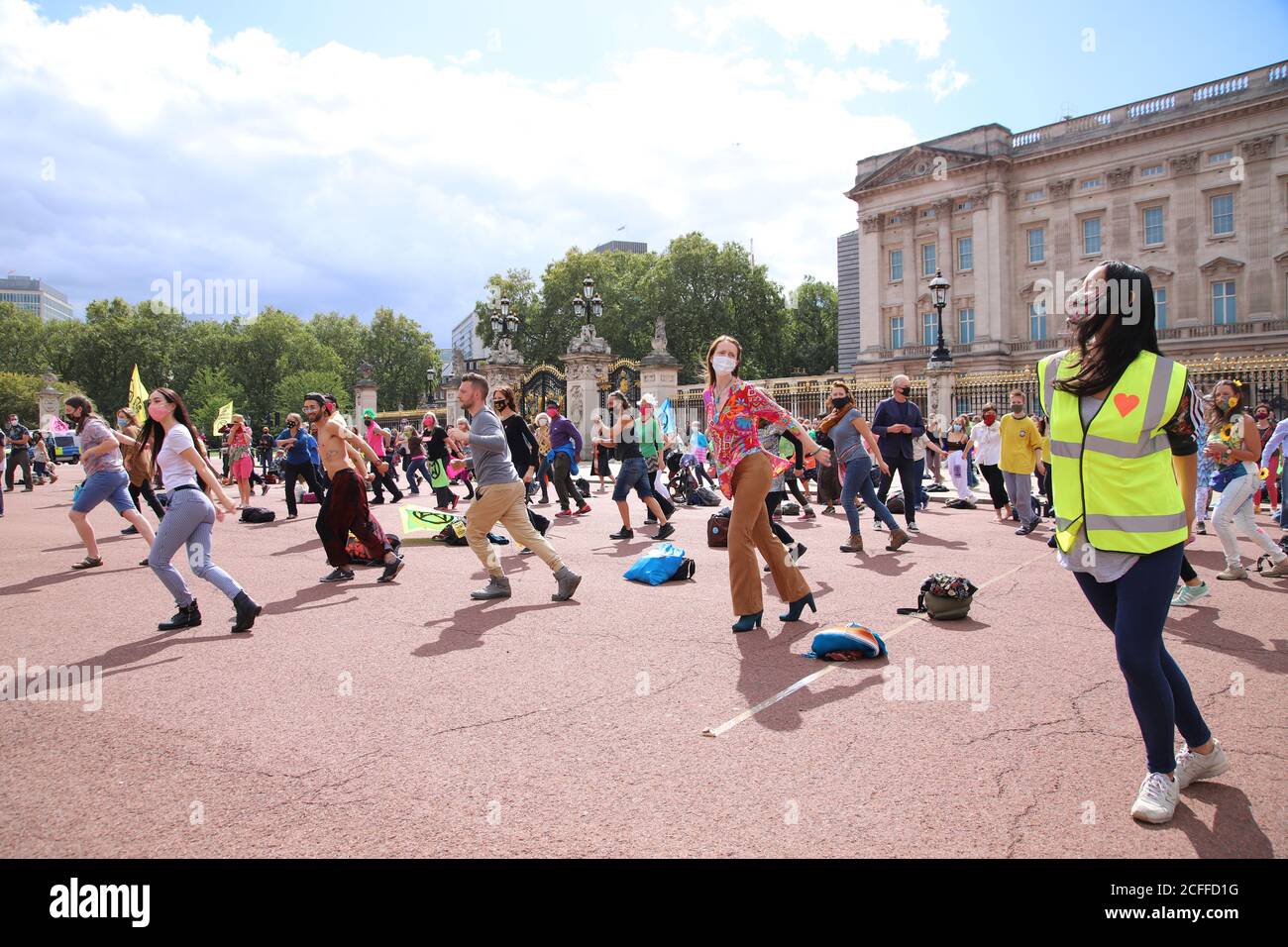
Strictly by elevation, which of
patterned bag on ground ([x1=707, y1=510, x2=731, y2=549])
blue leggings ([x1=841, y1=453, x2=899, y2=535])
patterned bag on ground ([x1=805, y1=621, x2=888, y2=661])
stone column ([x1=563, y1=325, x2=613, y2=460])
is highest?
stone column ([x1=563, y1=325, x2=613, y2=460])

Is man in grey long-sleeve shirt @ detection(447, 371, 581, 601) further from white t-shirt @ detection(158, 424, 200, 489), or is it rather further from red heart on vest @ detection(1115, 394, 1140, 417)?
red heart on vest @ detection(1115, 394, 1140, 417)

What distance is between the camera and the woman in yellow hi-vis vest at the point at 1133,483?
3113mm

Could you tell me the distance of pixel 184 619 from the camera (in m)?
6.51

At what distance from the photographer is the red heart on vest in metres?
3.12

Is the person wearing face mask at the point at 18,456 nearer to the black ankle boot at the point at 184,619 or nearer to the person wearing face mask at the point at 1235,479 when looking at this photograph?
the black ankle boot at the point at 184,619

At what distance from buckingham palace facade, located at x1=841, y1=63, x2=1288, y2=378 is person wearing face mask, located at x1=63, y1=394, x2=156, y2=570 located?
4356 centimetres

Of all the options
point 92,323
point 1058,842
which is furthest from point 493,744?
point 92,323

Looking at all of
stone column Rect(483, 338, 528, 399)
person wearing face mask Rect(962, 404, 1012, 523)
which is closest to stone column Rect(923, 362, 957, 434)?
person wearing face mask Rect(962, 404, 1012, 523)

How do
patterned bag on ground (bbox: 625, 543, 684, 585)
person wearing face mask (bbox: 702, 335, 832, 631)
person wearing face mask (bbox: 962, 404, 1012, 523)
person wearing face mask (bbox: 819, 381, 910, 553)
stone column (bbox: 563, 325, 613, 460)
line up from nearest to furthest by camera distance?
person wearing face mask (bbox: 702, 335, 832, 631), patterned bag on ground (bbox: 625, 543, 684, 585), person wearing face mask (bbox: 819, 381, 910, 553), person wearing face mask (bbox: 962, 404, 1012, 523), stone column (bbox: 563, 325, 613, 460)

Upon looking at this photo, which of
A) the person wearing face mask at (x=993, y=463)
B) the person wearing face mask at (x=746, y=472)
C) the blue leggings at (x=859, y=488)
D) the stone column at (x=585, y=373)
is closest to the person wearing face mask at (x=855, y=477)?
the blue leggings at (x=859, y=488)
